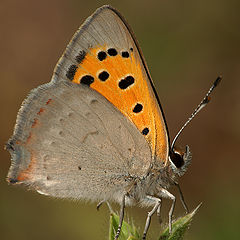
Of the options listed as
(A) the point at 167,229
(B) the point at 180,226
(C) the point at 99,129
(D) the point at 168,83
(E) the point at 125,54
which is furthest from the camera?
(D) the point at 168,83

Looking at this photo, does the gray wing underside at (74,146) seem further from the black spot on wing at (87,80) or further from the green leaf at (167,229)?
the green leaf at (167,229)

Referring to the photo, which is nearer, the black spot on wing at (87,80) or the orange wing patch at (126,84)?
the orange wing patch at (126,84)

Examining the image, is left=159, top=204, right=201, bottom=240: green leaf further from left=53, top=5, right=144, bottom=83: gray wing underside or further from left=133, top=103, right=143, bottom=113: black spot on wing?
left=53, top=5, right=144, bottom=83: gray wing underside

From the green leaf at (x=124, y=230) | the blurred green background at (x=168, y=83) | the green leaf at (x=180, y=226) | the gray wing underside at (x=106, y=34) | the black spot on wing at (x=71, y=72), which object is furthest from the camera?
the blurred green background at (x=168, y=83)

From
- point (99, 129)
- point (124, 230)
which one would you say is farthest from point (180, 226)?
point (99, 129)

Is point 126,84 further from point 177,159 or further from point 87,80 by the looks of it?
point 177,159

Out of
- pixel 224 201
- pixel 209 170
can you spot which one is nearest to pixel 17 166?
pixel 224 201

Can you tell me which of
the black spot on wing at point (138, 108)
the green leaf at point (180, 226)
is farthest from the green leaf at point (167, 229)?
the black spot on wing at point (138, 108)
